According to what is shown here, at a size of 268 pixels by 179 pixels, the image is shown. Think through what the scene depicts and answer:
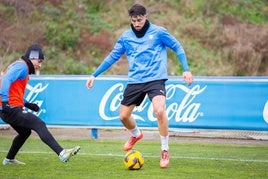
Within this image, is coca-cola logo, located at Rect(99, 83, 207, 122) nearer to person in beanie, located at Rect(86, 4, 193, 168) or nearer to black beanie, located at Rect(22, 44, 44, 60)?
person in beanie, located at Rect(86, 4, 193, 168)

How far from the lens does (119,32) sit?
101 ft

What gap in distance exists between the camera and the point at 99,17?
32.2 meters

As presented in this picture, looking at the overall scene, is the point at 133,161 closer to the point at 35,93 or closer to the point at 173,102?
the point at 173,102

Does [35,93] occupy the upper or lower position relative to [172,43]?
lower

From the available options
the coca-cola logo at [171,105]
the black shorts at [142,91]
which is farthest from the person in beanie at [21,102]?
the coca-cola logo at [171,105]

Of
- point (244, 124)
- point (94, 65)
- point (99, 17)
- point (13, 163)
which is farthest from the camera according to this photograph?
point (99, 17)

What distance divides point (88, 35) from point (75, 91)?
13643 mm

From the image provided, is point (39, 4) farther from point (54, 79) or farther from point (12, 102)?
point (12, 102)

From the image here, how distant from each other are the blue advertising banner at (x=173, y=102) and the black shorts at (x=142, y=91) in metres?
5.12

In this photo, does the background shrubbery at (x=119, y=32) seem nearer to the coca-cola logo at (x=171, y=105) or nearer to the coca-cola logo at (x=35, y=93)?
the coca-cola logo at (x=35, y=93)

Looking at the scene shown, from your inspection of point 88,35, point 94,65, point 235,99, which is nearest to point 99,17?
point 88,35

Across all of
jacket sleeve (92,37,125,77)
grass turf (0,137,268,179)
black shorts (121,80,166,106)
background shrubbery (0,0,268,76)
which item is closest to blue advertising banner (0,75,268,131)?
grass turf (0,137,268,179)

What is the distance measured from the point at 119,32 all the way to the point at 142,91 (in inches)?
782

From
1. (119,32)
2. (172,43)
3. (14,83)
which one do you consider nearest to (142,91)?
(172,43)
